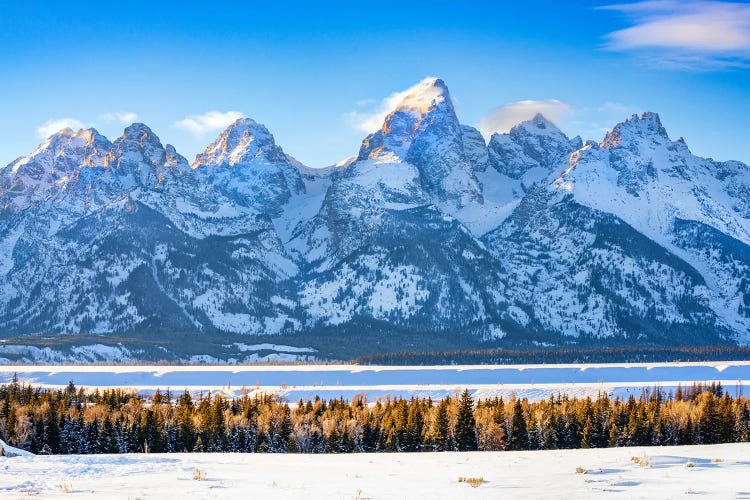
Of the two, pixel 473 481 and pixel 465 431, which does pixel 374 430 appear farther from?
pixel 473 481

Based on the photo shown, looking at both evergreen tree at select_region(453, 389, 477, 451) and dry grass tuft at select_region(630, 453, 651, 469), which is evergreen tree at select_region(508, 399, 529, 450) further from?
dry grass tuft at select_region(630, 453, 651, 469)

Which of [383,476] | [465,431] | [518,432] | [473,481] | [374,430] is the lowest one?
[518,432]

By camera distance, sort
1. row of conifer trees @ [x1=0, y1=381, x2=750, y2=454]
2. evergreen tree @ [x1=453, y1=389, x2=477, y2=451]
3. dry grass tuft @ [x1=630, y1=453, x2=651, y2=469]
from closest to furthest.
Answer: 1. dry grass tuft @ [x1=630, y1=453, x2=651, y2=469]
2. evergreen tree @ [x1=453, y1=389, x2=477, y2=451]
3. row of conifer trees @ [x1=0, y1=381, x2=750, y2=454]

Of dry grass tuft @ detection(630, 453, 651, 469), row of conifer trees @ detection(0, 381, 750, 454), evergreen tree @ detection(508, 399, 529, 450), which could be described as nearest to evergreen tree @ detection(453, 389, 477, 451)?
row of conifer trees @ detection(0, 381, 750, 454)

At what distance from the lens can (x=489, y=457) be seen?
276 ft

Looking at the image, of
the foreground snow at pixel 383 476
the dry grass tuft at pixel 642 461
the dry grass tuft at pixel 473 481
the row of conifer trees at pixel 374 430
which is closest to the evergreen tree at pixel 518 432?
the row of conifer trees at pixel 374 430

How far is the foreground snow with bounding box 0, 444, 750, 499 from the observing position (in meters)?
55.3

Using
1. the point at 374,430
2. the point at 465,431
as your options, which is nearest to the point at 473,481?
the point at 465,431

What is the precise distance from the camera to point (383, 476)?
65.8 meters

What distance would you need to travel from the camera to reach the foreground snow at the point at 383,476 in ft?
182

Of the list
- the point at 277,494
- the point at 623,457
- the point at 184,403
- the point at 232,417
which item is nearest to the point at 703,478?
the point at 623,457

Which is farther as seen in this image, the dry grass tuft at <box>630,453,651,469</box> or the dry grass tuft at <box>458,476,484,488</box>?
the dry grass tuft at <box>630,453,651,469</box>

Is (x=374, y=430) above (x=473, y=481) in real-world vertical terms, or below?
below

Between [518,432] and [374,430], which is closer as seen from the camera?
[374,430]
